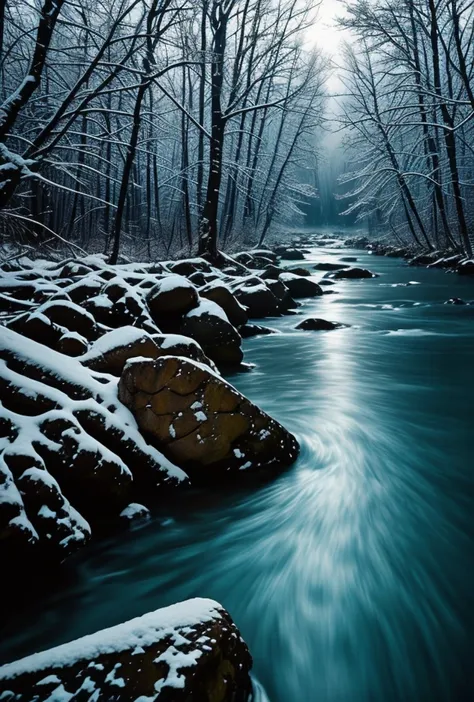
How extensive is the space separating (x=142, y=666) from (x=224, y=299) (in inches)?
274

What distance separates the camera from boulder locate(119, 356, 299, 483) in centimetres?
325

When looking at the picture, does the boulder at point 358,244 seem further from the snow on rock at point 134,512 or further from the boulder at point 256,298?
the snow on rock at point 134,512

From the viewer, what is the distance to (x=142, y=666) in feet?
4.54

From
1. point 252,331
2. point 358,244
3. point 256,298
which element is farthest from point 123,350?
point 358,244

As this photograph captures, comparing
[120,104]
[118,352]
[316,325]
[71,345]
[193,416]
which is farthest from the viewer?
[120,104]

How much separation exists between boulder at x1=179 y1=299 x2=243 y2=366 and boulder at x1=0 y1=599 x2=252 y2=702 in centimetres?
504

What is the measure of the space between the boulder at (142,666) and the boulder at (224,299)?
21.7 ft

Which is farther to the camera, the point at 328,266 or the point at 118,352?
the point at 328,266

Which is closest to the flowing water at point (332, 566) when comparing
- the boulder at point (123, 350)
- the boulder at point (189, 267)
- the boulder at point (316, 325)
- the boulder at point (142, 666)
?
the boulder at point (142, 666)

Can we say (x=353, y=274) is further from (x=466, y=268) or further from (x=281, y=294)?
(x=281, y=294)

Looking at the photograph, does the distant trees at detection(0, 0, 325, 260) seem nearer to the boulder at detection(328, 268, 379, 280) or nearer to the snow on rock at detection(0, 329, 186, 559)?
the snow on rock at detection(0, 329, 186, 559)

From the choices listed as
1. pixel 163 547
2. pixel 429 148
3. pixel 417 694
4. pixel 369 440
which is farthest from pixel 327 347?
pixel 429 148

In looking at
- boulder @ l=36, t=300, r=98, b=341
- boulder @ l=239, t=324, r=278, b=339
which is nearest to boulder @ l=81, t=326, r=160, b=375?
boulder @ l=36, t=300, r=98, b=341

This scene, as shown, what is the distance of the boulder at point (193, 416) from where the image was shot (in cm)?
325
